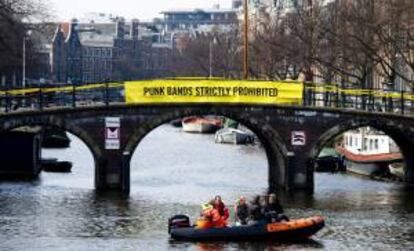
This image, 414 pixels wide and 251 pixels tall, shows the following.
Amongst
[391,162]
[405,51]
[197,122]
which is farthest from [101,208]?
[197,122]

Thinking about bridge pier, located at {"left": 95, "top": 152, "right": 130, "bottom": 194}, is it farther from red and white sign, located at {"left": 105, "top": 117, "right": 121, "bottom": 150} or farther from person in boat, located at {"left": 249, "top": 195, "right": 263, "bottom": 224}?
person in boat, located at {"left": 249, "top": 195, "right": 263, "bottom": 224}

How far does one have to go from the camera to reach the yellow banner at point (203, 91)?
65562 mm

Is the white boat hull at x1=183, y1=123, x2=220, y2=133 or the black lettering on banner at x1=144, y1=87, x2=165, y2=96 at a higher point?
the black lettering on banner at x1=144, y1=87, x2=165, y2=96

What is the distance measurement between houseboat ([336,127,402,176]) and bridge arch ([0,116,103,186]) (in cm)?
2046

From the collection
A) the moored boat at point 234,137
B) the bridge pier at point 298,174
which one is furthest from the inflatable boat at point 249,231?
the moored boat at point 234,137

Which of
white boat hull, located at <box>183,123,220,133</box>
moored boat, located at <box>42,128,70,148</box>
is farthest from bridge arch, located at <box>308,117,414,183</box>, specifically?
white boat hull, located at <box>183,123,220,133</box>

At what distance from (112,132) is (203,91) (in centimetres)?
513

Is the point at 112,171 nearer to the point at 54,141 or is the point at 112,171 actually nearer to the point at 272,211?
the point at 272,211

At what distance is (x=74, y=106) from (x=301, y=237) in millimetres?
18542

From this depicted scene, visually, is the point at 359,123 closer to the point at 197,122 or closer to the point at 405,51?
the point at 405,51

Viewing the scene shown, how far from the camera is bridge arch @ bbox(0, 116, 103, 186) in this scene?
210ft

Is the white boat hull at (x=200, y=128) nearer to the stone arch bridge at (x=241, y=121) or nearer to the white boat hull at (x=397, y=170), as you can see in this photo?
the white boat hull at (x=397, y=170)

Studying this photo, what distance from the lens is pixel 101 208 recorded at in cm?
5878

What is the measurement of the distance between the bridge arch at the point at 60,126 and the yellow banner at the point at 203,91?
9.29 ft
